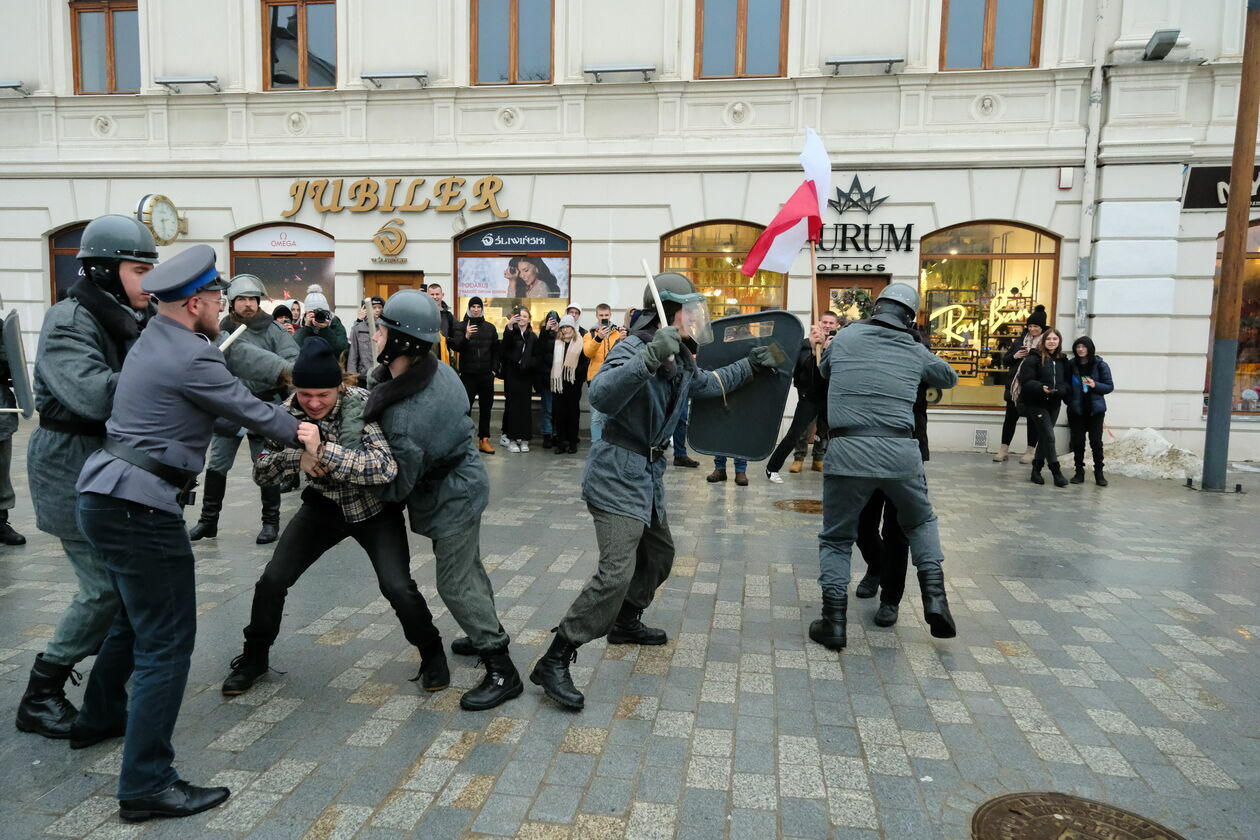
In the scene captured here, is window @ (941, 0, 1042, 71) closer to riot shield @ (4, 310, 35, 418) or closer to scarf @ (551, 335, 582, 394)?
scarf @ (551, 335, 582, 394)

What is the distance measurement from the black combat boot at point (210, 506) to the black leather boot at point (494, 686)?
3.85 metres

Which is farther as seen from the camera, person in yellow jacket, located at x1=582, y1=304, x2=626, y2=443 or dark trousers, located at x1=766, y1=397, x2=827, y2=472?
person in yellow jacket, located at x1=582, y1=304, x2=626, y2=443

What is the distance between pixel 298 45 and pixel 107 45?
11.5ft

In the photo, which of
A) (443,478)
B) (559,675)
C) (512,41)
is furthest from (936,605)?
(512,41)

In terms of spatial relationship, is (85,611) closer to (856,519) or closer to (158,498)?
(158,498)

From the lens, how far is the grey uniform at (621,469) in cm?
380

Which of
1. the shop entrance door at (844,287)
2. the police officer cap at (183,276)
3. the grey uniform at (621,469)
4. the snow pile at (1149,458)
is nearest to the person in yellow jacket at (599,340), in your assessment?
the shop entrance door at (844,287)

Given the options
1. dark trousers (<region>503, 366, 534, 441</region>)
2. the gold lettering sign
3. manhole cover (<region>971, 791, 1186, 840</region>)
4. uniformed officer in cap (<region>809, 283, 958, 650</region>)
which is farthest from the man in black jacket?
manhole cover (<region>971, 791, 1186, 840</region>)

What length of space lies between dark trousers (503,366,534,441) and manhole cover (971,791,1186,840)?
31.8 ft

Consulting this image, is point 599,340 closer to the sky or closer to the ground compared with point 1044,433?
closer to the sky

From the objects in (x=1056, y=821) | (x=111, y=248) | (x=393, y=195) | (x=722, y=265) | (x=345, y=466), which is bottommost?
(x=1056, y=821)

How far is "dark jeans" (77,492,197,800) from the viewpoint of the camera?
113 inches

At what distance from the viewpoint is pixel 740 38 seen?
13.0 m

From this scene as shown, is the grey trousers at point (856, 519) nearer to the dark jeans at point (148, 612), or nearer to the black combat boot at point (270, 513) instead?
the dark jeans at point (148, 612)
